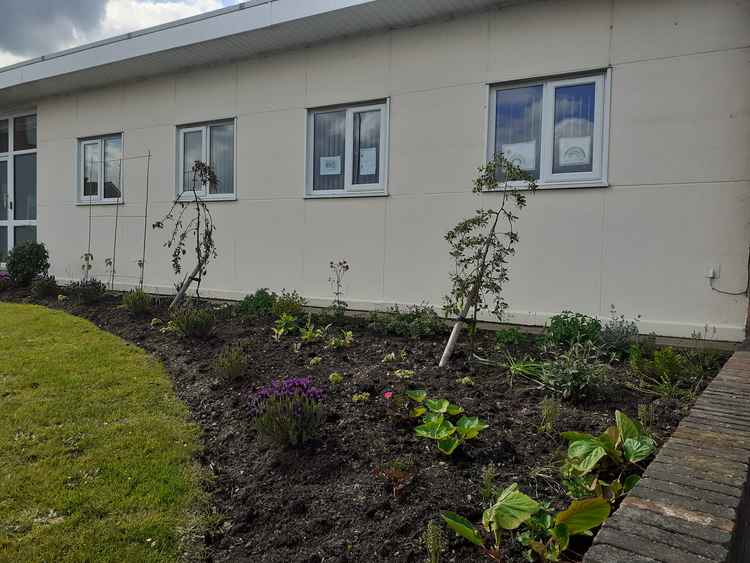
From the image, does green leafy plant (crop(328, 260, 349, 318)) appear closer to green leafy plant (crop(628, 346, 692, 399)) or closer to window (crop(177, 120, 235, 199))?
window (crop(177, 120, 235, 199))

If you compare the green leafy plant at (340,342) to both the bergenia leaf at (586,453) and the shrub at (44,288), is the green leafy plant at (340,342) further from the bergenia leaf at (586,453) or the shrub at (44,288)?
the shrub at (44,288)

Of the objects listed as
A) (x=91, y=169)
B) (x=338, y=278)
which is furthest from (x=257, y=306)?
(x=91, y=169)

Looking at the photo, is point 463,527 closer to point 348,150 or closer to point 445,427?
point 445,427

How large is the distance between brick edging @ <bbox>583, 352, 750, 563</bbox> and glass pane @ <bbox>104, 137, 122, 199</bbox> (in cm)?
991

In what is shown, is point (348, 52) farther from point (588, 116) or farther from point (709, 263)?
point (709, 263)

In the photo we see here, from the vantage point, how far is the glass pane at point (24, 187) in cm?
1191

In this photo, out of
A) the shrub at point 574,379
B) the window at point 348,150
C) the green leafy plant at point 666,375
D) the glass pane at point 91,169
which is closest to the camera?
the shrub at point 574,379

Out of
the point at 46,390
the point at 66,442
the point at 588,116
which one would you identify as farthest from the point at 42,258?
the point at 588,116

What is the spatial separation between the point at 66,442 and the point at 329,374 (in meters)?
1.93

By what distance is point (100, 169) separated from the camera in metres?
10.4

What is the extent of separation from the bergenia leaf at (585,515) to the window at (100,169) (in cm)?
971

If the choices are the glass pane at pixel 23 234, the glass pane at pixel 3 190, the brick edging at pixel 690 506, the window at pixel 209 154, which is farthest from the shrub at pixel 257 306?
the glass pane at pixel 3 190

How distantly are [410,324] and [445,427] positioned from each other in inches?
106

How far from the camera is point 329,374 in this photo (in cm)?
464
